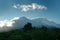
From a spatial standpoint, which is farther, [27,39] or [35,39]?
[27,39]

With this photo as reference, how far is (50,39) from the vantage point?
361 feet

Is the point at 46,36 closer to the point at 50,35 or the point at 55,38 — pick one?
the point at 50,35

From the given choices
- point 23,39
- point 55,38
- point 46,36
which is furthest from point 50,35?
point 23,39

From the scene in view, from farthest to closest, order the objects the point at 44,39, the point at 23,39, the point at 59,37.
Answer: the point at 23,39 < the point at 44,39 < the point at 59,37

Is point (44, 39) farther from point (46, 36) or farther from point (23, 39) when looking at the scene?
point (23, 39)

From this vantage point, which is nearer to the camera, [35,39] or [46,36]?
[35,39]

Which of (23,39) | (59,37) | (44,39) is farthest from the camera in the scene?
(23,39)

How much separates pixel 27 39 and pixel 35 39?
11.1 m

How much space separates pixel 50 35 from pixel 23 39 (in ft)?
69.8

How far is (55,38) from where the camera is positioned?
10231 centimetres

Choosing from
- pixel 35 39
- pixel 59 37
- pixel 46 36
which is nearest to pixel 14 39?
pixel 35 39

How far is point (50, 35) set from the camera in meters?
115

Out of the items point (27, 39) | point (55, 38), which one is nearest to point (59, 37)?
point (55, 38)

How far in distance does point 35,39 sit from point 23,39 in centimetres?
1332
